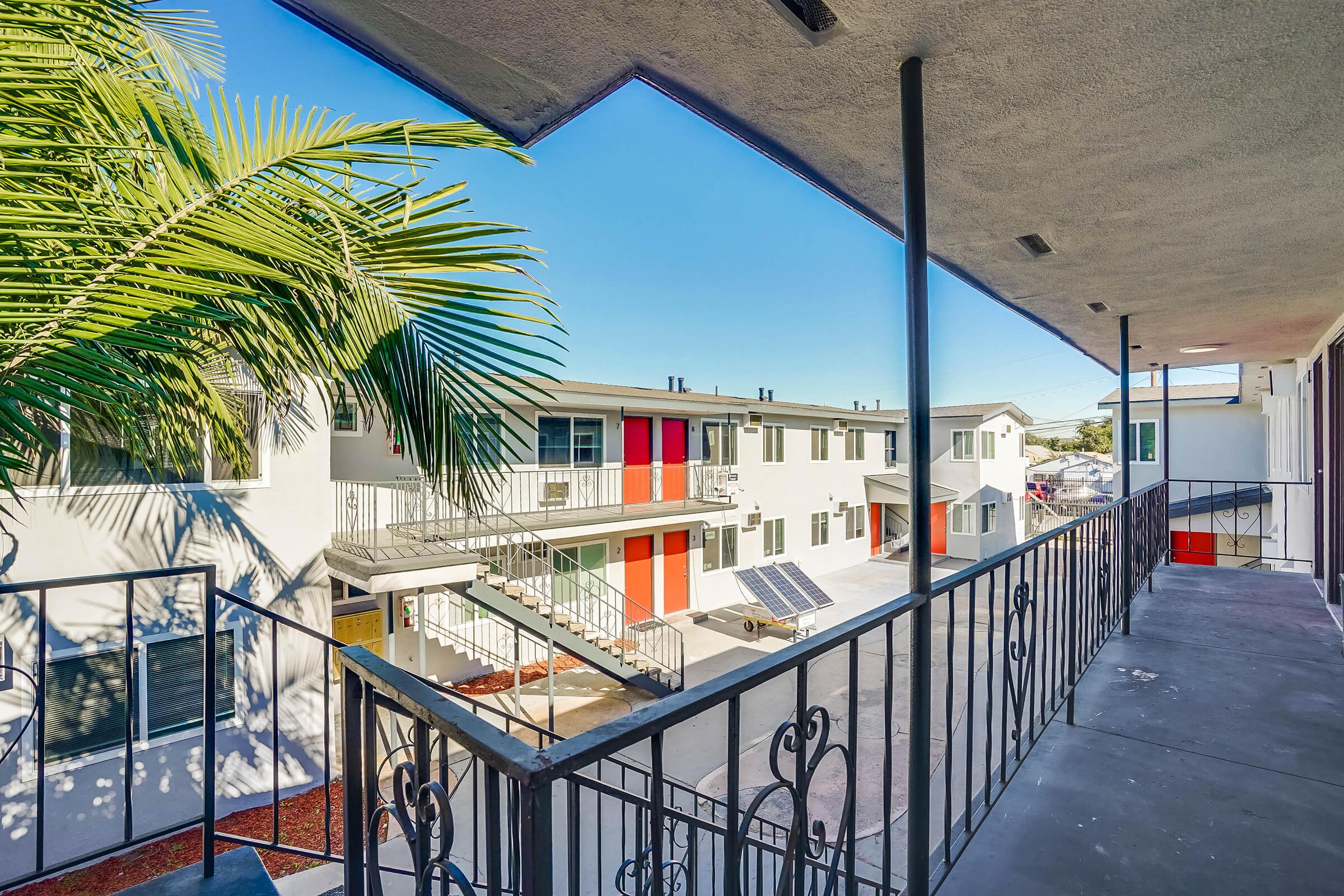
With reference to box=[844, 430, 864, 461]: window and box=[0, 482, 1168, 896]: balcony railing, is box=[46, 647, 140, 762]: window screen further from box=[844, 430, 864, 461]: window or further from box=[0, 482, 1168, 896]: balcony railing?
box=[844, 430, 864, 461]: window

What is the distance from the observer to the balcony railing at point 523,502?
703 centimetres

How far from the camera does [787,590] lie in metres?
11.5

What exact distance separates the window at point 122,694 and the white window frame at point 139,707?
0.5 inches

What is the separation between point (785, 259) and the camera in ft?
86.8

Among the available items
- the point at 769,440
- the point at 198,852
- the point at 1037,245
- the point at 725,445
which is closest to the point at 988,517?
the point at 769,440

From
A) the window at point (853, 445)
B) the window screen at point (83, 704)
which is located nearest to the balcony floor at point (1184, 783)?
the window screen at point (83, 704)

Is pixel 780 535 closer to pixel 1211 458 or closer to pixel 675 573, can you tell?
pixel 675 573

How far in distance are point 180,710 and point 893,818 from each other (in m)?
6.22

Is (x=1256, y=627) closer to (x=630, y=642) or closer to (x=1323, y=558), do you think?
(x=1323, y=558)

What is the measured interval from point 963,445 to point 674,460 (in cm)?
985

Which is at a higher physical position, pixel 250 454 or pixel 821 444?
pixel 821 444

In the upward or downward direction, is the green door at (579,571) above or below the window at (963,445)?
below

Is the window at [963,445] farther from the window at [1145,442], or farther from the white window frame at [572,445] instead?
the white window frame at [572,445]

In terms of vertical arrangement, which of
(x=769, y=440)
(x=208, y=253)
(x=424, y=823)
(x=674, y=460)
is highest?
(x=208, y=253)
